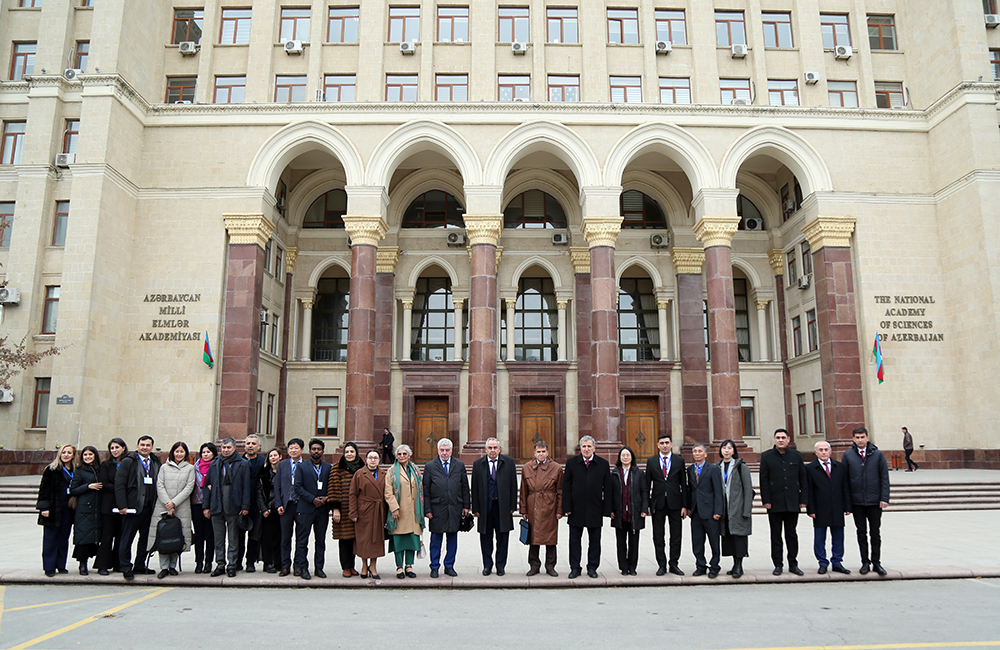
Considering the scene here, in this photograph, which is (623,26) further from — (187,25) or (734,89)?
(187,25)

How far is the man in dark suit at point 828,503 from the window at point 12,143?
1017 inches

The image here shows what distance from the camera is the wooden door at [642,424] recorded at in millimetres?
25688

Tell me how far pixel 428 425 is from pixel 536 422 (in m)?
3.95

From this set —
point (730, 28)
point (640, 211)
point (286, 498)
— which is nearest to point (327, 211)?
point (640, 211)

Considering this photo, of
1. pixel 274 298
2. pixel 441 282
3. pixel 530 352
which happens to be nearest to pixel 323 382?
pixel 274 298

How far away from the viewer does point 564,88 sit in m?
24.0

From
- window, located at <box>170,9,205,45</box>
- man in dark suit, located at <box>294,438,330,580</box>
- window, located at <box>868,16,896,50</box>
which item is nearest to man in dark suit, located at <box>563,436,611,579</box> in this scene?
man in dark suit, located at <box>294,438,330,580</box>

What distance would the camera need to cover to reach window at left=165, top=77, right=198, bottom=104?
24.0m

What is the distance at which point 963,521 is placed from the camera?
1391 cm

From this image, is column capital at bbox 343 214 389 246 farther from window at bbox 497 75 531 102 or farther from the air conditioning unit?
the air conditioning unit

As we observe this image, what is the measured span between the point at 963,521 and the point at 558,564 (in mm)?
9182

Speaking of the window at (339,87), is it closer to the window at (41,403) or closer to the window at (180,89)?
the window at (180,89)

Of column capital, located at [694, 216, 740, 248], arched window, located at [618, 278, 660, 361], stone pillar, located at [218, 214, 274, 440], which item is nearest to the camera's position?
stone pillar, located at [218, 214, 274, 440]

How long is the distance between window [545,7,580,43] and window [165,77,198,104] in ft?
40.4
